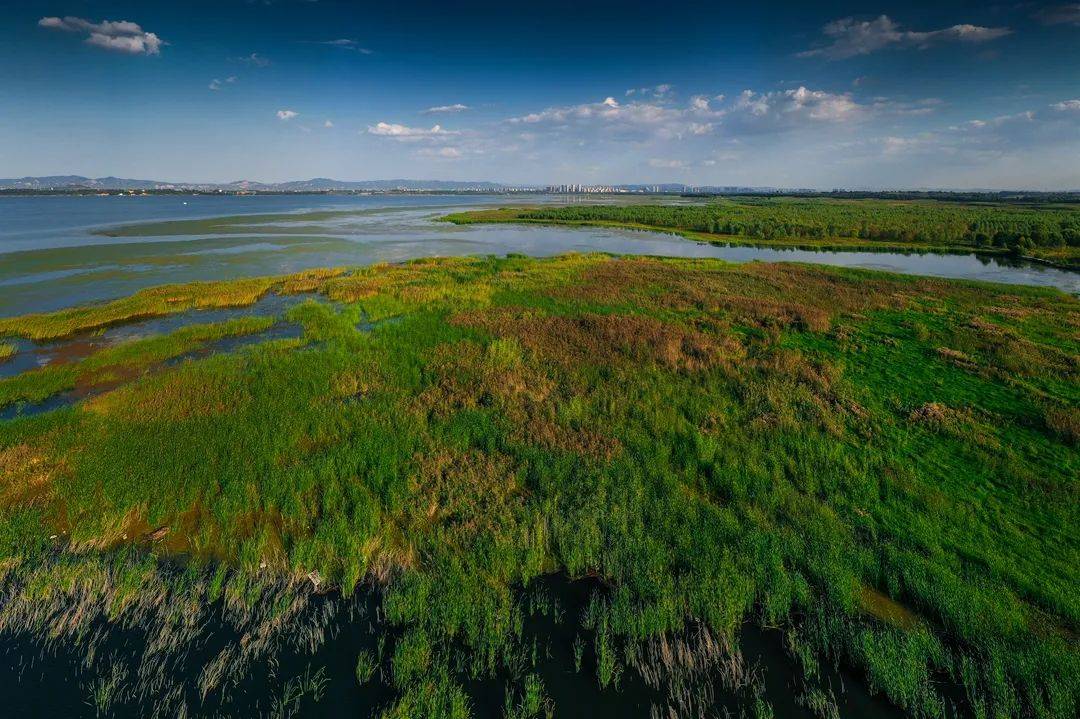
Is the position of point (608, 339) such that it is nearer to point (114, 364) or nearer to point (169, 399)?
point (169, 399)

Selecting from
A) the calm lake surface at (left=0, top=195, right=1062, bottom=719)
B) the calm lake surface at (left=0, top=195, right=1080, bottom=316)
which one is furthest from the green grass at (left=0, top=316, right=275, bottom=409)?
the calm lake surface at (left=0, top=195, right=1080, bottom=316)

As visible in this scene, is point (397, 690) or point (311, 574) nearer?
point (397, 690)

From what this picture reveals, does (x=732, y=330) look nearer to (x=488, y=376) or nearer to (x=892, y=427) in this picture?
(x=892, y=427)

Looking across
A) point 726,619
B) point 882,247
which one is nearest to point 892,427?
point 726,619

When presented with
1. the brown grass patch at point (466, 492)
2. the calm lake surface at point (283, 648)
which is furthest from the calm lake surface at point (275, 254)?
the brown grass patch at point (466, 492)

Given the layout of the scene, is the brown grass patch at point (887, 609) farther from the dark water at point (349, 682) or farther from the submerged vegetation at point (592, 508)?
the dark water at point (349, 682)

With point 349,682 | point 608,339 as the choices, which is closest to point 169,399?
point 349,682
